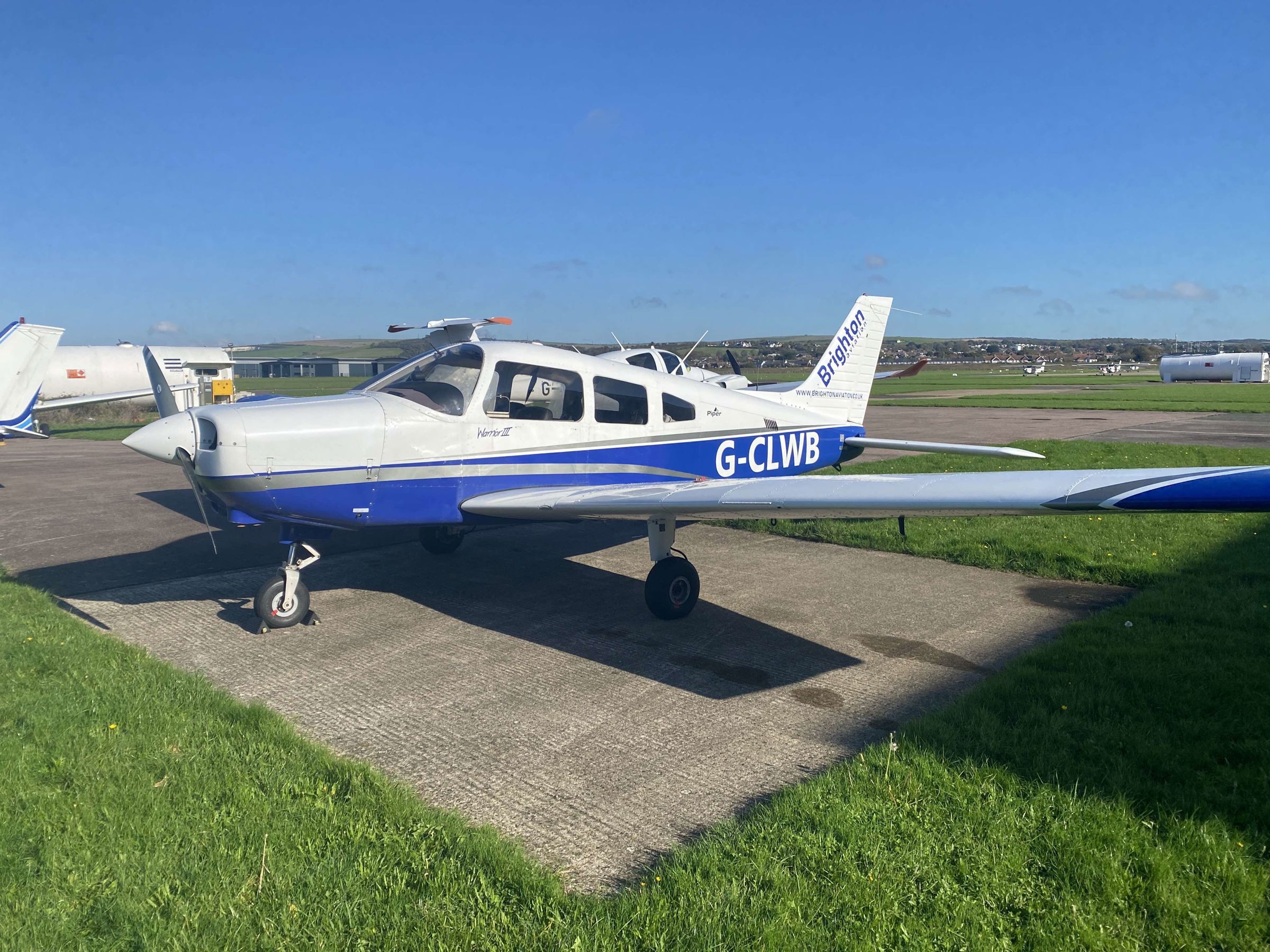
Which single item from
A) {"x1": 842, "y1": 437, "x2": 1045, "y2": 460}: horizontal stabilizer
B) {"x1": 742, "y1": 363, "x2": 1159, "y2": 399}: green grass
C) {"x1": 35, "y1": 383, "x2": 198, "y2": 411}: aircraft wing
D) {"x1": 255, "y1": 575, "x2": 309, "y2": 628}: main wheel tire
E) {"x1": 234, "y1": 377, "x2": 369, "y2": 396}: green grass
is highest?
{"x1": 742, "y1": 363, "x2": 1159, "y2": 399}: green grass

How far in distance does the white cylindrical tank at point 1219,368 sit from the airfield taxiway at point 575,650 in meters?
87.1

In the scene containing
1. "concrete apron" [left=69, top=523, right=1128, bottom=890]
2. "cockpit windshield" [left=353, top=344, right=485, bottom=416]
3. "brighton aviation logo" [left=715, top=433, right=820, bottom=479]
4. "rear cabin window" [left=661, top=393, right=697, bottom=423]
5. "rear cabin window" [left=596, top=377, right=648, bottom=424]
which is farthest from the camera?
"brighton aviation logo" [left=715, top=433, right=820, bottom=479]

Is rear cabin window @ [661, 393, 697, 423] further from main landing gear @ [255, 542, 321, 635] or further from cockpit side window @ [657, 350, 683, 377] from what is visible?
cockpit side window @ [657, 350, 683, 377]

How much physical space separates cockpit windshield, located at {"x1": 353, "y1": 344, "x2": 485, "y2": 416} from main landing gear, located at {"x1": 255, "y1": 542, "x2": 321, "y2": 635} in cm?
159

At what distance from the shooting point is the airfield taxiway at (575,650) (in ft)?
13.7

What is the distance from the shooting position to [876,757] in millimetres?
4141

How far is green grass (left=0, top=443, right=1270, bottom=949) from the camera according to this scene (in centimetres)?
291

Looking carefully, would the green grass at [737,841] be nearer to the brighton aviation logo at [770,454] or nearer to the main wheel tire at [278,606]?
the main wheel tire at [278,606]

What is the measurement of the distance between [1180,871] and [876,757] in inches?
52.3

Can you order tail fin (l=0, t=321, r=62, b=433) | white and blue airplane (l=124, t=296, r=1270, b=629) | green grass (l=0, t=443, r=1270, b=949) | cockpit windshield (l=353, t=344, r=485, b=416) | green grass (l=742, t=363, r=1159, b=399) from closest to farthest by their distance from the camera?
green grass (l=0, t=443, r=1270, b=949) → white and blue airplane (l=124, t=296, r=1270, b=629) → cockpit windshield (l=353, t=344, r=485, b=416) → tail fin (l=0, t=321, r=62, b=433) → green grass (l=742, t=363, r=1159, b=399)

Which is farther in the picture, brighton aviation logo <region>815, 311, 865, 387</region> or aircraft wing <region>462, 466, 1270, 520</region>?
brighton aviation logo <region>815, 311, 865, 387</region>

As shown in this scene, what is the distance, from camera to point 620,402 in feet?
26.5

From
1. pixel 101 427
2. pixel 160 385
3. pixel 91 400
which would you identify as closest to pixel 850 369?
pixel 160 385

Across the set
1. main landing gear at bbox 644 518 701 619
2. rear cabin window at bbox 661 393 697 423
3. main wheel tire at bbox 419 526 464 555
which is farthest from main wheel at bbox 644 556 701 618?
main wheel tire at bbox 419 526 464 555
